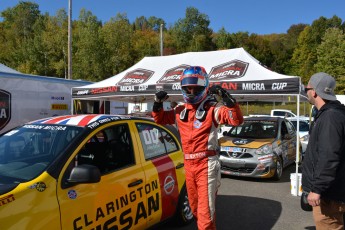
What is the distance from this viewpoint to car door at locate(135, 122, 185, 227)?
3.93 meters

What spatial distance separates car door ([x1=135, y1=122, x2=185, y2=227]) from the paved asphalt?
702 mm

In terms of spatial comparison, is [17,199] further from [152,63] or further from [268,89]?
[152,63]

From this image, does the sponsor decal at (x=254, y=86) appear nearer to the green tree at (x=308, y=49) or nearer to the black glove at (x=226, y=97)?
the black glove at (x=226, y=97)

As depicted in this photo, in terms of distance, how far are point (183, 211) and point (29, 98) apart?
669 centimetres

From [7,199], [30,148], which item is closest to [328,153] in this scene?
[7,199]

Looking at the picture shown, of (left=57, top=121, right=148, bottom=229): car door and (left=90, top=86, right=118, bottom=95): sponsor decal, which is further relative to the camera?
(left=90, top=86, right=118, bottom=95): sponsor decal

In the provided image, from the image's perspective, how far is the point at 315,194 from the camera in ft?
8.66

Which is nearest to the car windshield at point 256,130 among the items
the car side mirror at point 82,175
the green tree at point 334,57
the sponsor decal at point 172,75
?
the sponsor decal at point 172,75

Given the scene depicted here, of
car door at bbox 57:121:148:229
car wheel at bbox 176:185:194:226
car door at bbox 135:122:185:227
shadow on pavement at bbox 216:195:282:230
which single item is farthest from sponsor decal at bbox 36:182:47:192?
shadow on pavement at bbox 216:195:282:230

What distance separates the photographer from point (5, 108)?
881 centimetres

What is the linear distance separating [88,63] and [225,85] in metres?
44.1

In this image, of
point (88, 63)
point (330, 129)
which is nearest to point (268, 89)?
point (330, 129)

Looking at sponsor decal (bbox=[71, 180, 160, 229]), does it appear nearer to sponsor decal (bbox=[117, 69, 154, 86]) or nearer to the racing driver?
the racing driver

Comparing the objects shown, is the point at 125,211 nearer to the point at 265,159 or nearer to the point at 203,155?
the point at 203,155
